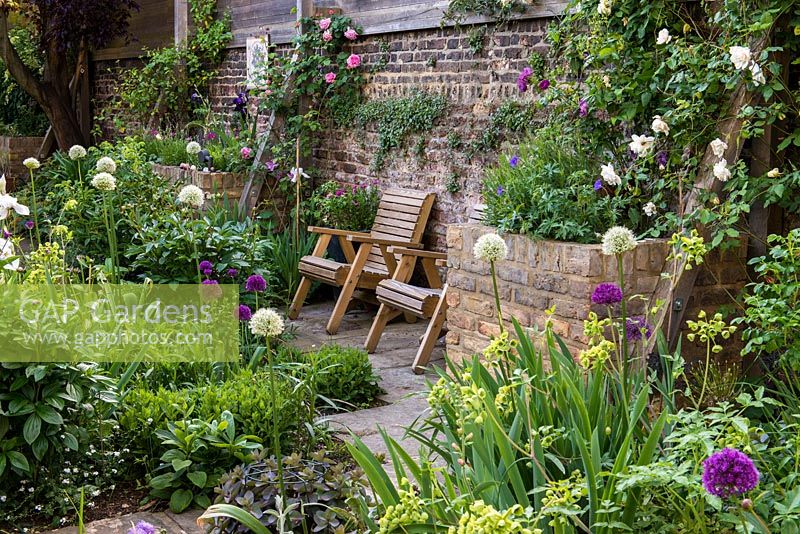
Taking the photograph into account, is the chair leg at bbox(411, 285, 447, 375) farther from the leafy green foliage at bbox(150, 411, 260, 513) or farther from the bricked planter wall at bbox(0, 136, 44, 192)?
the bricked planter wall at bbox(0, 136, 44, 192)

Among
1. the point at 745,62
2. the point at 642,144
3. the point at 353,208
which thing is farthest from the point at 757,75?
the point at 353,208

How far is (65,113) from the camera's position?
11.9 meters

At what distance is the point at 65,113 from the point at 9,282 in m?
8.97

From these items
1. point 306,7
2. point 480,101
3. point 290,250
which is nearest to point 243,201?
point 290,250

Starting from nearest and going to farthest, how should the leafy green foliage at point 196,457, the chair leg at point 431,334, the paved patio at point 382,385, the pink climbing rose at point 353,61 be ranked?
the paved patio at point 382,385 → the leafy green foliage at point 196,457 → the chair leg at point 431,334 → the pink climbing rose at point 353,61

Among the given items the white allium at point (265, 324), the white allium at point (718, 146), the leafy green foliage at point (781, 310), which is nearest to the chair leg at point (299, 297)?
the white allium at point (718, 146)

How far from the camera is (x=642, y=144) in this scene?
4480 millimetres

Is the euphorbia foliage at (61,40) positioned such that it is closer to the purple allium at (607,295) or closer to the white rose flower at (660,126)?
the white rose flower at (660,126)

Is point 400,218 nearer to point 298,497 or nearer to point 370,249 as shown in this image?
point 370,249

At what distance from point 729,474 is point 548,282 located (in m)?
2.87

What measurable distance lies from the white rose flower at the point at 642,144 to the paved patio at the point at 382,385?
4.97 feet

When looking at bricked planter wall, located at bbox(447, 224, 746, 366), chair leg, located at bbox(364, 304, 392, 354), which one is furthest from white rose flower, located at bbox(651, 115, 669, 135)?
chair leg, located at bbox(364, 304, 392, 354)

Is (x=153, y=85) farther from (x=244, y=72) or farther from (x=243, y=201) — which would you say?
(x=243, y=201)

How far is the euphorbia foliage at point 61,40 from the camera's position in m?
11.1
